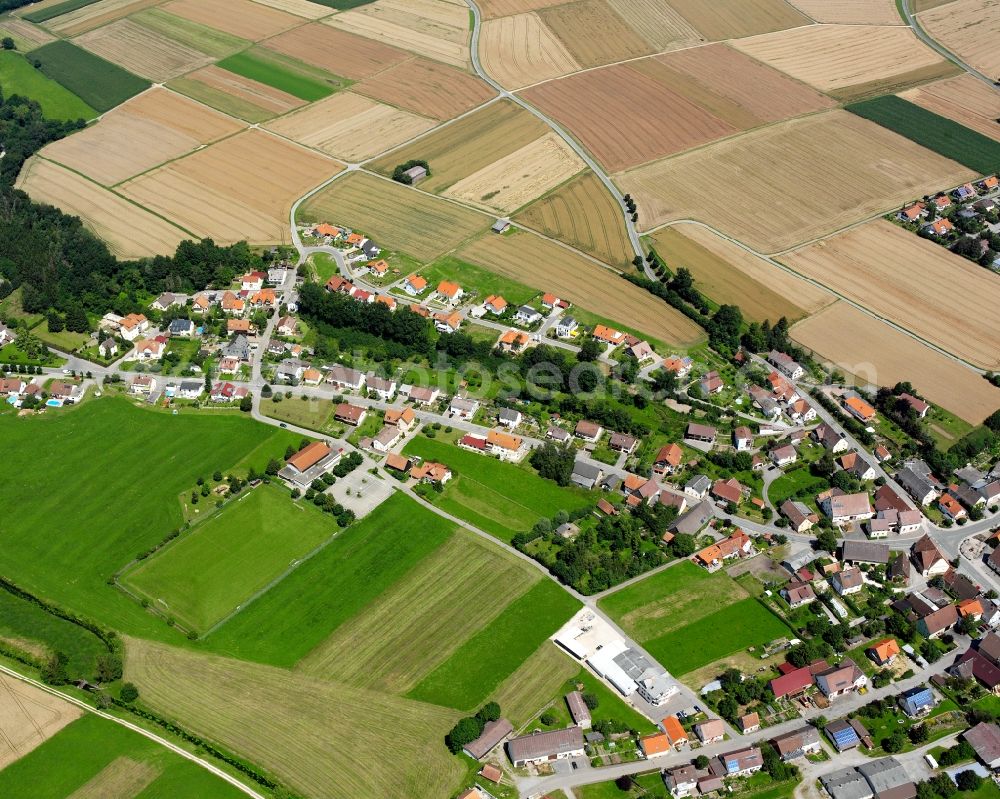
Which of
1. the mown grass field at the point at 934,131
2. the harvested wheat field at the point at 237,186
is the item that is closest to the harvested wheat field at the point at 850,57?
the mown grass field at the point at 934,131

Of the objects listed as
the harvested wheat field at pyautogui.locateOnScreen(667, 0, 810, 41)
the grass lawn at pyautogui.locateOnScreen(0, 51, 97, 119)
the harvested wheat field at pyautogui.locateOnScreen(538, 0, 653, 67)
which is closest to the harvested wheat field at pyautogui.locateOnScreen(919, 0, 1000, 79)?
the harvested wheat field at pyautogui.locateOnScreen(667, 0, 810, 41)

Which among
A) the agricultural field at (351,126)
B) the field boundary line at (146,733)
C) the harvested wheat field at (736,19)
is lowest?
the field boundary line at (146,733)

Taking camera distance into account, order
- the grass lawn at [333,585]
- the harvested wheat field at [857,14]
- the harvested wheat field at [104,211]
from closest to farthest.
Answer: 1. the grass lawn at [333,585]
2. the harvested wheat field at [104,211]
3. the harvested wheat field at [857,14]

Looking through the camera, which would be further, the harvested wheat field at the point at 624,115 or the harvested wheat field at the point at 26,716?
the harvested wheat field at the point at 624,115

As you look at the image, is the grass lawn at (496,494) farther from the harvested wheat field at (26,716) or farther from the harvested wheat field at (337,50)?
the harvested wheat field at (337,50)

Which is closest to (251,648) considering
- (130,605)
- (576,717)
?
(130,605)

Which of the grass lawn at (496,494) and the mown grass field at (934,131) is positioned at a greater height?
the mown grass field at (934,131)

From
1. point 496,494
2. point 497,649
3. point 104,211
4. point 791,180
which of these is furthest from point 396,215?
point 497,649

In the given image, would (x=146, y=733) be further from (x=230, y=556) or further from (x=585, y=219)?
(x=585, y=219)
